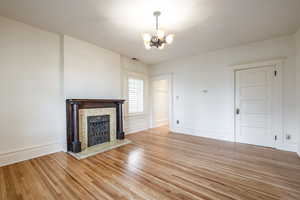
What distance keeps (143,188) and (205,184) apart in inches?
37.0

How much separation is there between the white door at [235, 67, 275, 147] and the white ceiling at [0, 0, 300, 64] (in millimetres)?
999

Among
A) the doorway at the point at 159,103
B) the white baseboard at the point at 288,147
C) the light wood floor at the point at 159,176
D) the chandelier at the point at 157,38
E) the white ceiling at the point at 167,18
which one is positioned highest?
the white ceiling at the point at 167,18

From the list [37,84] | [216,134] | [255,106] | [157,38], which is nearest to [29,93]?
[37,84]

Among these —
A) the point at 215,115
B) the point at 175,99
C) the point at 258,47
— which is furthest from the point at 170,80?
the point at 258,47

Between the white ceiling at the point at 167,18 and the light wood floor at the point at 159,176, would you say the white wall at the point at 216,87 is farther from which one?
the light wood floor at the point at 159,176

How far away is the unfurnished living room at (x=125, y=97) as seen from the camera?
2146mm

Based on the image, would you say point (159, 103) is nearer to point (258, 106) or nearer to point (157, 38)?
point (258, 106)

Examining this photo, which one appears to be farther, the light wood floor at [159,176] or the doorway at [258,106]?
the doorway at [258,106]

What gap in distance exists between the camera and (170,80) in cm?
560

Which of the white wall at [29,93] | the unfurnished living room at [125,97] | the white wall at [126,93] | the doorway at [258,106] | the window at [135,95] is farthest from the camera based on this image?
the window at [135,95]

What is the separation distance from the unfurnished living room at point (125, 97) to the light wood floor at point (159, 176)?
0.8 inches

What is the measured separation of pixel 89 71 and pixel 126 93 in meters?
1.60

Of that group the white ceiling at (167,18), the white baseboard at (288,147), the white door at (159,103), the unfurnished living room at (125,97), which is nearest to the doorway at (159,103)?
the white door at (159,103)

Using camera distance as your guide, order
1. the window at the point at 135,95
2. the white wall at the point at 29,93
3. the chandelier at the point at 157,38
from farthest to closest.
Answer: the window at the point at 135,95
the white wall at the point at 29,93
the chandelier at the point at 157,38
